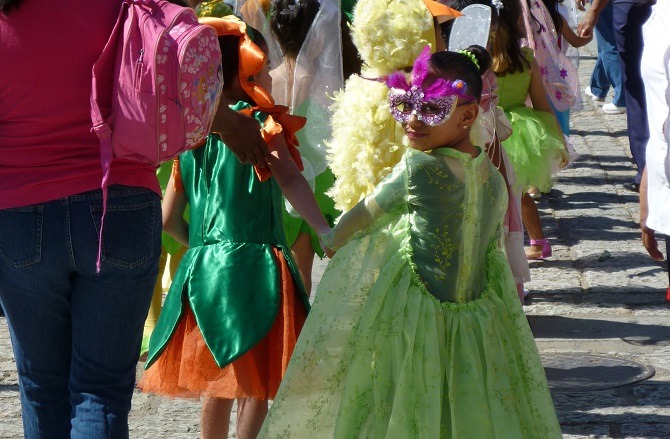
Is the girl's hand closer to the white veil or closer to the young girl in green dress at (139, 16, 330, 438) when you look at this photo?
the young girl in green dress at (139, 16, 330, 438)

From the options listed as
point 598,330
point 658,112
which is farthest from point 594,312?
point 658,112

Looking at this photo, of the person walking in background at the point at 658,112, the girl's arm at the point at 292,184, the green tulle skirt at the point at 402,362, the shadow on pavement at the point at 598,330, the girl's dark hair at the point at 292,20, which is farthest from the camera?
the shadow on pavement at the point at 598,330

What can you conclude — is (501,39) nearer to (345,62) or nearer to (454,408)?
(345,62)

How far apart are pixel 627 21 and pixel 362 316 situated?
18.8 feet

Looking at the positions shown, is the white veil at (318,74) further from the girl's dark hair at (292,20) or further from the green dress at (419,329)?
the green dress at (419,329)

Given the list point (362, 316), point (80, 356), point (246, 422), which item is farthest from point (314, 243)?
point (80, 356)

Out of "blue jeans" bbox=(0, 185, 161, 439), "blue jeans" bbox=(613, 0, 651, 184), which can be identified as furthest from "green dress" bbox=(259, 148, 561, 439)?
"blue jeans" bbox=(613, 0, 651, 184)

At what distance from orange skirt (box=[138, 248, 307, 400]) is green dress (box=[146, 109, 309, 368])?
0.13ft

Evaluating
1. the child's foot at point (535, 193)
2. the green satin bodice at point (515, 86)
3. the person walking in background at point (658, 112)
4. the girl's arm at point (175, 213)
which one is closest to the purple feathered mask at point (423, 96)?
the girl's arm at point (175, 213)

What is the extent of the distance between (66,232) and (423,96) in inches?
46.9

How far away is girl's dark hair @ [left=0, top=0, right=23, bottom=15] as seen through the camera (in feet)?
9.52

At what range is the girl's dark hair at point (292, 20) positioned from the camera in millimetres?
5301

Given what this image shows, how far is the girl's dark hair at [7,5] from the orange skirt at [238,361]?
138cm

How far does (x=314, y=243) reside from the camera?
17.0 feet
